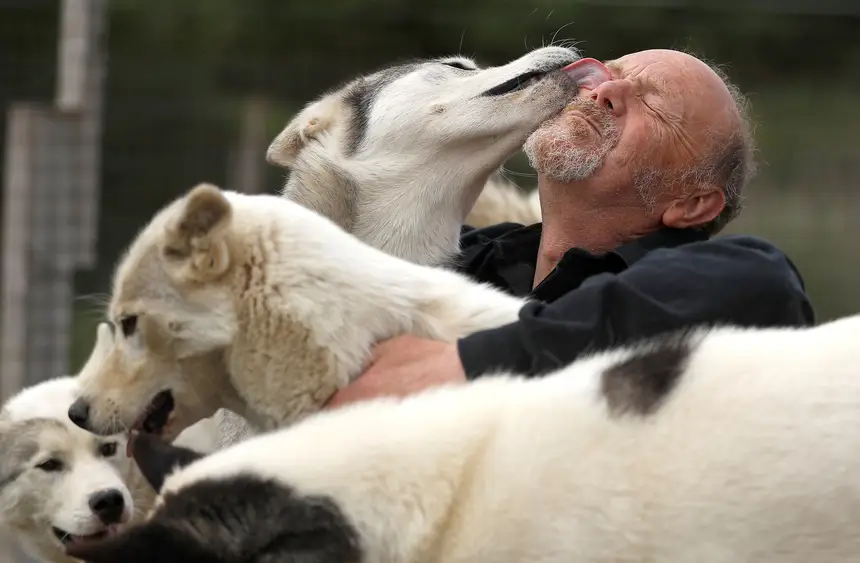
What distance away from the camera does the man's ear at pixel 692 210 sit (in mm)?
3744

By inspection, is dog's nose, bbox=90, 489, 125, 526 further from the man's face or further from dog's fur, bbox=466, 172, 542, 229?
dog's fur, bbox=466, 172, 542, 229

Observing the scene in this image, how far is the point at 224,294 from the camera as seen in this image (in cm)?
287

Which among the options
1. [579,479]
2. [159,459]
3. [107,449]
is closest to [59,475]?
[107,449]

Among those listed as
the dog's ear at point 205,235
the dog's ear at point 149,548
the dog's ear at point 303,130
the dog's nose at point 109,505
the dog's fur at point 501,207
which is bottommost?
the dog's nose at point 109,505

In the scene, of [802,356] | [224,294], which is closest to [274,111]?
[224,294]

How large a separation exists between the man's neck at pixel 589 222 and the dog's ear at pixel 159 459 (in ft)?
5.27

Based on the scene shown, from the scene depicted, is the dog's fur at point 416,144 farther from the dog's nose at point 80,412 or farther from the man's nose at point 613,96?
the dog's nose at point 80,412

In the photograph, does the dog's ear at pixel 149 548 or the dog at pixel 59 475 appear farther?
the dog at pixel 59 475

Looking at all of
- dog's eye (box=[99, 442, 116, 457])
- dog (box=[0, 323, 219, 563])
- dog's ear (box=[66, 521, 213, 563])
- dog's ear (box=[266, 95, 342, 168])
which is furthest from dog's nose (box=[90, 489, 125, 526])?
dog's ear (box=[66, 521, 213, 563])

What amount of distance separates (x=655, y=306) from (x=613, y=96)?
110cm

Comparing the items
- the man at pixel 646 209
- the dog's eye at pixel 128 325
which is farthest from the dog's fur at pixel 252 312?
the man at pixel 646 209

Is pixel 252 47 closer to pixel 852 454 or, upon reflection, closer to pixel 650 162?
pixel 650 162

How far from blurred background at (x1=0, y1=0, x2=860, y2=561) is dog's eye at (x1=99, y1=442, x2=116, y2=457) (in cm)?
191

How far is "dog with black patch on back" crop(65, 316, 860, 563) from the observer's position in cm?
215
